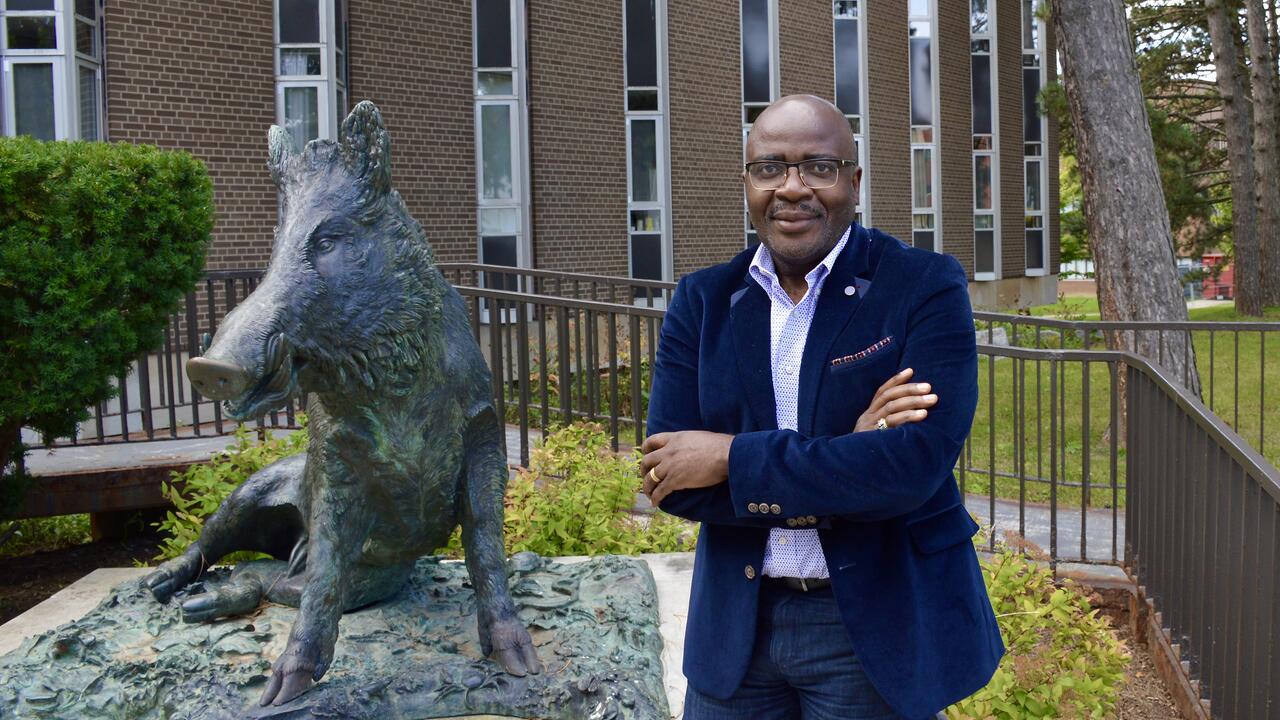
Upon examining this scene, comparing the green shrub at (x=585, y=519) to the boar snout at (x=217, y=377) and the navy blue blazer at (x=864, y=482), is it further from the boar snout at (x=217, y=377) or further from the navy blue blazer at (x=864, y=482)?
the navy blue blazer at (x=864, y=482)

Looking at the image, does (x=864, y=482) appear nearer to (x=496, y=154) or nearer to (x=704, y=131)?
(x=496, y=154)

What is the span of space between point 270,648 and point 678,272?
Answer: 14656 mm

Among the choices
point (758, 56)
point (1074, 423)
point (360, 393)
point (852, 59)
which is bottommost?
point (1074, 423)

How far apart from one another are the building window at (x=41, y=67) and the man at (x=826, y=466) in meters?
10.2

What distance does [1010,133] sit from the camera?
2761 cm

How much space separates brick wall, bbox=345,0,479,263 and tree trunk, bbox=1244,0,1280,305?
15.7 m

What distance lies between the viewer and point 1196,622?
4.61m

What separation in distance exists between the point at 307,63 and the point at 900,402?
39.0ft

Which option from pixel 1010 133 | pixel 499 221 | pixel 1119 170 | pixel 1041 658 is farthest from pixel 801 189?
pixel 1010 133

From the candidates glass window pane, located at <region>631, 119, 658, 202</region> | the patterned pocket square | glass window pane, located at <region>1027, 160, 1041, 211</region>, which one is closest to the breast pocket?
the patterned pocket square

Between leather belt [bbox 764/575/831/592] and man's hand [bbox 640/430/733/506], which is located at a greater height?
man's hand [bbox 640/430/733/506]

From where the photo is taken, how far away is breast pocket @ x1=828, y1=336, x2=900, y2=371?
2178mm

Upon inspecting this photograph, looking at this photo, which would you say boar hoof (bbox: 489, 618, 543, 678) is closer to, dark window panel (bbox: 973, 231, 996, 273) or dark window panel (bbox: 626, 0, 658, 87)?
dark window panel (bbox: 626, 0, 658, 87)

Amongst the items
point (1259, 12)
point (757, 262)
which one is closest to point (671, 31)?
point (1259, 12)
